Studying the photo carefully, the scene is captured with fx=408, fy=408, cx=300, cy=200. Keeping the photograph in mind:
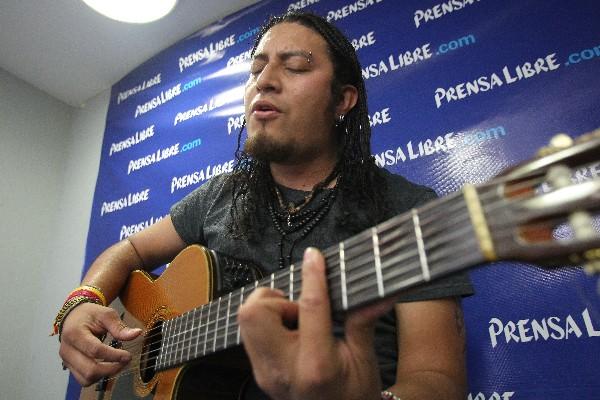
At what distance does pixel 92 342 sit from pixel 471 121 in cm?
109

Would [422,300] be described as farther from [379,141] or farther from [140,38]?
[140,38]

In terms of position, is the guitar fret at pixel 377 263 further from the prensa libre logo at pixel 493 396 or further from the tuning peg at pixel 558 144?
the prensa libre logo at pixel 493 396

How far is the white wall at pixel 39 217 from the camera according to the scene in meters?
1.85

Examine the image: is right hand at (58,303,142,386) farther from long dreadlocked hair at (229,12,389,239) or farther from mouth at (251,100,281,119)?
mouth at (251,100,281,119)

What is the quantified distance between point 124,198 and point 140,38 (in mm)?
808

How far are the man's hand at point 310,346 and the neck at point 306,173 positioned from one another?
1.67 feet

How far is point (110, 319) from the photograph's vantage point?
87cm

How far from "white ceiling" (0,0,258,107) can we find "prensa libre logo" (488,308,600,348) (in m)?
1.69

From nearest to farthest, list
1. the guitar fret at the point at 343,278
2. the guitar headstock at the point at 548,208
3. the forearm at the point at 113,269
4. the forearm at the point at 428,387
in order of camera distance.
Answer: the guitar headstock at the point at 548,208 < the guitar fret at the point at 343,278 < the forearm at the point at 428,387 < the forearm at the point at 113,269

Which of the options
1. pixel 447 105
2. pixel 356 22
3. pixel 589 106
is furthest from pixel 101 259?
pixel 589 106

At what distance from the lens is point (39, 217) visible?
2.11 m

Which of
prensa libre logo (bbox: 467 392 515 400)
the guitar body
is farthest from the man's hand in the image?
prensa libre logo (bbox: 467 392 515 400)

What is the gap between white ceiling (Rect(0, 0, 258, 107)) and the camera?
6.13 feet

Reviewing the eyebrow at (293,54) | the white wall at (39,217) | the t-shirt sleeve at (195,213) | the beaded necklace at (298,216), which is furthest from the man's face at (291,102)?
the white wall at (39,217)
